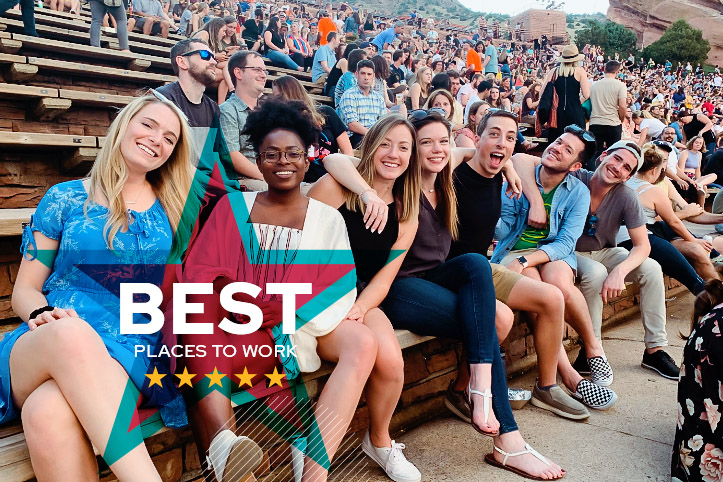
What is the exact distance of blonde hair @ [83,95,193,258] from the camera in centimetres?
210

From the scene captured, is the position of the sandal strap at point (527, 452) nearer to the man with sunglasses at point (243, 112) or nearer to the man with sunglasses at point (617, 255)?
the man with sunglasses at point (617, 255)

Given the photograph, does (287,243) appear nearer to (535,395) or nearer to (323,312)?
(323,312)

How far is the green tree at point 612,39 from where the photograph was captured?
4150 centimetres

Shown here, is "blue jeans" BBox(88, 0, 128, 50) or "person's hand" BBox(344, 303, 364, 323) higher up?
"blue jeans" BBox(88, 0, 128, 50)

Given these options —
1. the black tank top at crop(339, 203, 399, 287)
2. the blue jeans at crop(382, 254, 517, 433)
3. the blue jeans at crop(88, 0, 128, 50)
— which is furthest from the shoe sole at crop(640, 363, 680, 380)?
the blue jeans at crop(88, 0, 128, 50)

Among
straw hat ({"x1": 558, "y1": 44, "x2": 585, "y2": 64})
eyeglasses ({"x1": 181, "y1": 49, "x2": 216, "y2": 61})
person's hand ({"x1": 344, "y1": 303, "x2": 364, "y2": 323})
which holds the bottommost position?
person's hand ({"x1": 344, "y1": 303, "x2": 364, "y2": 323})

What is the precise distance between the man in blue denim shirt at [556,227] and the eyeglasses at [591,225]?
0.40 metres

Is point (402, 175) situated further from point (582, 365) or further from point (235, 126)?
point (582, 365)

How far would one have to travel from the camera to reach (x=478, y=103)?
19.0 ft

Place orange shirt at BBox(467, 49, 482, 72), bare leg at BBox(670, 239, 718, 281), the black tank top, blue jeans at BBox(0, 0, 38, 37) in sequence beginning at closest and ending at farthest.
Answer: the black tank top < bare leg at BBox(670, 239, 718, 281) < blue jeans at BBox(0, 0, 38, 37) < orange shirt at BBox(467, 49, 482, 72)

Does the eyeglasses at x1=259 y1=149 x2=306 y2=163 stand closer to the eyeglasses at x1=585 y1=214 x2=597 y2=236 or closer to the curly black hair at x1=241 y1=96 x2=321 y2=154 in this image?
the curly black hair at x1=241 y1=96 x2=321 y2=154

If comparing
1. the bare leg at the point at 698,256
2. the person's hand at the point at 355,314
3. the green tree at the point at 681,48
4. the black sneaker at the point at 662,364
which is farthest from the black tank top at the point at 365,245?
the green tree at the point at 681,48

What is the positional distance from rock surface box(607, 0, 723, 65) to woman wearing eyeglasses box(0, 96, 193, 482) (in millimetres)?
45457

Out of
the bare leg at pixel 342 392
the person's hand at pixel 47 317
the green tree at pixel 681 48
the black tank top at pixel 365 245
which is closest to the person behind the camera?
the person's hand at pixel 47 317
